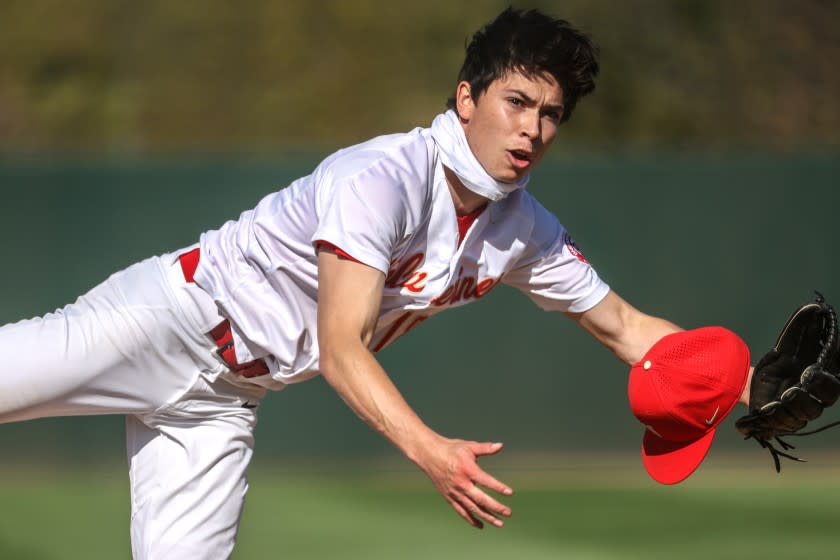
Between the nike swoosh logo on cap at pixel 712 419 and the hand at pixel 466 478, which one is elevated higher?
the nike swoosh logo on cap at pixel 712 419

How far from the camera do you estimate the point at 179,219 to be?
31.2 feet

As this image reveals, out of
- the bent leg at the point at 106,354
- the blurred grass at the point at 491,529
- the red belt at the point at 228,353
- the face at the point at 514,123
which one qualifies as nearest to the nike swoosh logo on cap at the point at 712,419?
the face at the point at 514,123

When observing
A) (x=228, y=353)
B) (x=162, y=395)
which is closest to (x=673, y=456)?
(x=228, y=353)

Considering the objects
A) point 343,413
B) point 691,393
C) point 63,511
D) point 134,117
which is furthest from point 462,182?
point 134,117

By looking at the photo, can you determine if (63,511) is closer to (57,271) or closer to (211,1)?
(57,271)

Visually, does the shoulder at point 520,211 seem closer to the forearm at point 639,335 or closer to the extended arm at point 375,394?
the forearm at point 639,335

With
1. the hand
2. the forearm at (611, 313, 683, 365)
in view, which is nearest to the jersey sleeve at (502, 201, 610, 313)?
the forearm at (611, 313, 683, 365)

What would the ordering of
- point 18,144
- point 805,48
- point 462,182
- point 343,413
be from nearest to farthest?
point 462,182, point 343,413, point 805,48, point 18,144

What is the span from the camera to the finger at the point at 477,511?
10.4 feet

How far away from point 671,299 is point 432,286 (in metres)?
5.79

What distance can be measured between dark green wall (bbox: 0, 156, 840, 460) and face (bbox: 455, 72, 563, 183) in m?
5.27

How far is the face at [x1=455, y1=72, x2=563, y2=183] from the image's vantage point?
4.02m

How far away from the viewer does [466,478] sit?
3184mm

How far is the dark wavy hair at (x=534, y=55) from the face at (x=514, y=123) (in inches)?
1.5
